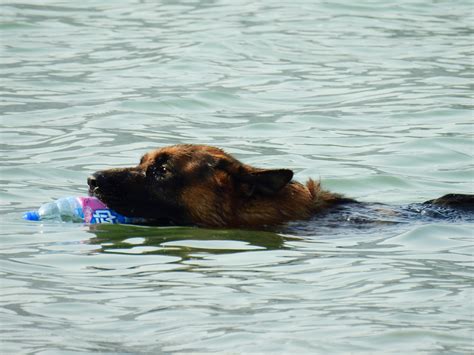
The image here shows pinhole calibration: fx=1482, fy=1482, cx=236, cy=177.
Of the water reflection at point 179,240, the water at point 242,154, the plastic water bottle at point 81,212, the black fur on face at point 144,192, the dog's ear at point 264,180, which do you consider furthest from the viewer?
the plastic water bottle at point 81,212

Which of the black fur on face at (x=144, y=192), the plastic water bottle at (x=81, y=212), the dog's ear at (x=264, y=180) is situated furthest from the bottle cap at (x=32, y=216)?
the dog's ear at (x=264, y=180)

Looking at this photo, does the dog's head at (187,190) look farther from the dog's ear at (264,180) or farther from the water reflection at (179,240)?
the water reflection at (179,240)

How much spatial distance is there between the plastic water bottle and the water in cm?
13

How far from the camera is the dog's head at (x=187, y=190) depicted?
11406mm

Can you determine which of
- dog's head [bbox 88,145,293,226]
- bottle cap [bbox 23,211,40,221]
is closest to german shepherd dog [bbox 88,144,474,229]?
dog's head [bbox 88,145,293,226]

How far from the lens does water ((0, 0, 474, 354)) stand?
8.62 metres

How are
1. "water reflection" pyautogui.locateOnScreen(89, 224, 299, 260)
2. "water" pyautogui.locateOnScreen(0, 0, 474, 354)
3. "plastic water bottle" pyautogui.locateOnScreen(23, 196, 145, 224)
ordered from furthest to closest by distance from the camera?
"plastic water bottle" pyautogui.locateOnScreen(23, 196, 145, 224)
"water reflection" pyautogui.locateOnScreen(89, 224, 299, 260)
"water" pyautogui.locateOnScreen(0, 0, 474, 354)

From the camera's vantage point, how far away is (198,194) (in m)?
11.4

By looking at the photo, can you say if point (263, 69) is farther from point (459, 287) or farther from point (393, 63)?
point (459, 287)

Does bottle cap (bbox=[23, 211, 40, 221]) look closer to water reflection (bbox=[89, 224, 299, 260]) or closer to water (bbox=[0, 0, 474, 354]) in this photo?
water (bbox=[0, 0, 474, 354])

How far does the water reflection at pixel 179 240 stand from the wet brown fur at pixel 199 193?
0.14 metres

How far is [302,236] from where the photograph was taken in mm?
11148

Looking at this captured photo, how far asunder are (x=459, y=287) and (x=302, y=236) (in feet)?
6.48

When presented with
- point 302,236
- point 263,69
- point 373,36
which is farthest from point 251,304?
point 373,36
